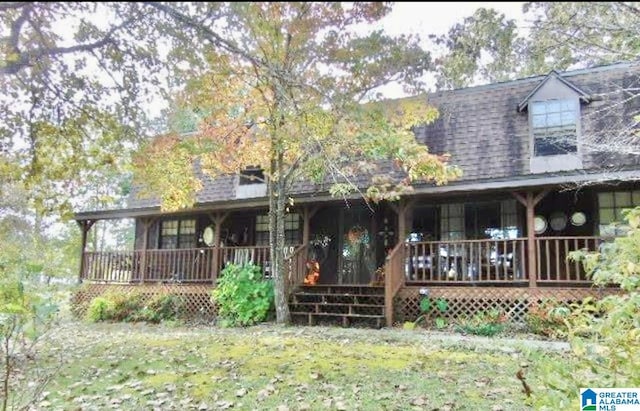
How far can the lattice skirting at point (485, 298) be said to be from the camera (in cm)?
1041

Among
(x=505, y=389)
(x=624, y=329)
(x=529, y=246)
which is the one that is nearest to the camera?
(x=624, y=329)

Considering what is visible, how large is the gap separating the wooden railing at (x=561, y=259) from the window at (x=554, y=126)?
2112mm

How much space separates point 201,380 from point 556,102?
33.1 feet

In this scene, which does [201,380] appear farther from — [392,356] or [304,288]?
[304,288]

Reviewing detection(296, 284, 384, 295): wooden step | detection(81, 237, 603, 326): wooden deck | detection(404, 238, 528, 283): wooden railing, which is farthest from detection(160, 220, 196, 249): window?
detection(404, 238, 528, 283): wooden railing

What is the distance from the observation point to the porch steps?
1167cm

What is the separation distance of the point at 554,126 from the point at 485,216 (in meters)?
2.63

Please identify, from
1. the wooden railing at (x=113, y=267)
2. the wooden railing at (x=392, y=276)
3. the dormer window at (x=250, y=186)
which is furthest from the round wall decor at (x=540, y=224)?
the wooden railing at (x=113, y=267)

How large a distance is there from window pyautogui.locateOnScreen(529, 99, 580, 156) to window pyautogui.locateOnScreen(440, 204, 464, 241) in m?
2.34

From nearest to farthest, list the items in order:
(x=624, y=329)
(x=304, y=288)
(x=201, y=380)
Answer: (x=624, y=329) → (x=201, y=380) → (x=304, y=288)

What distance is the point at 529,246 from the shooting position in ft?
35.8

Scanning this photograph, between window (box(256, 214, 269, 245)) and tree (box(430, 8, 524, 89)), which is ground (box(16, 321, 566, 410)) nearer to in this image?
window (box(256, 214, 269, 245))

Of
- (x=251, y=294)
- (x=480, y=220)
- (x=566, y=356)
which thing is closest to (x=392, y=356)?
(x=566, y=356)

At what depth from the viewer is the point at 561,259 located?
11711 mm
